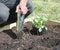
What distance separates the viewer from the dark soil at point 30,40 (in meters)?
3.54

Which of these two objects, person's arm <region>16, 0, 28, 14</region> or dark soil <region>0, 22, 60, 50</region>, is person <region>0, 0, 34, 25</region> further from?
dark soil <region>0, 22, 60, 50</region>

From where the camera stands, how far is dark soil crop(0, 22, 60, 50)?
11.6 feet

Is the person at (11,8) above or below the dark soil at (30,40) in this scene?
above

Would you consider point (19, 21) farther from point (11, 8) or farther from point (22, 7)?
point (11, 8)

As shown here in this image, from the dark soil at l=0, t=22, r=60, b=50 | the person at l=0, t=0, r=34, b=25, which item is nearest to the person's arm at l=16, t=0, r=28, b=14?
the person at l=0, t=0, r=34, b=25

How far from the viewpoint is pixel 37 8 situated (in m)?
5.86

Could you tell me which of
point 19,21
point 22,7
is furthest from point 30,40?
point 22,7

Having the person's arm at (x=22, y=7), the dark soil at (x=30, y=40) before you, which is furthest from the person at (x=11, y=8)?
the dark soil at (x=30, y=40)

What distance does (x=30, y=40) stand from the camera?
152 inches

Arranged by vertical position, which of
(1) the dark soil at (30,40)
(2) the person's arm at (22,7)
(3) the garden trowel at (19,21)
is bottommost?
(1) the dark soil at (30,40)

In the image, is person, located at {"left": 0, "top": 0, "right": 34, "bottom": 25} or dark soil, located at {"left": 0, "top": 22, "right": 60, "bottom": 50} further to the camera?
person, located at {"left": 0, "top": 0, "right": 34, "bottom": 25}

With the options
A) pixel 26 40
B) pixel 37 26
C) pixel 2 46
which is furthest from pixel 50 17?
pixel 2 46

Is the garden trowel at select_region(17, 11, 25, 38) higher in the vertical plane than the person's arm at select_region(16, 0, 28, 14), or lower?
lower

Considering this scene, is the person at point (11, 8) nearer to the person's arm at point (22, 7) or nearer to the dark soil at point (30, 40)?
the person's arm at point (22, 7)
